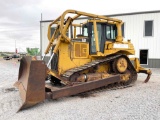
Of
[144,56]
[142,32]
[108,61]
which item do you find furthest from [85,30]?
[144,56]

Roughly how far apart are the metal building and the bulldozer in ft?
32.9

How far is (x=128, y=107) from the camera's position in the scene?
5.90 meters

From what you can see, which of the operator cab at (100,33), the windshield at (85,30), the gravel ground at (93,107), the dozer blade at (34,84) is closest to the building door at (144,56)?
the operator cab at (100,33)

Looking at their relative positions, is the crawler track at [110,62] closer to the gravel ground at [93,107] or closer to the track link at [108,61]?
the track link at [108,61]

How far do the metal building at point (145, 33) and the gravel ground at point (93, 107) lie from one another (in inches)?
456

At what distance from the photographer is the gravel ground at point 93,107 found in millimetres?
5297

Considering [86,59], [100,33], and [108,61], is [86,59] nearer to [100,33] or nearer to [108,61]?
[108,61]

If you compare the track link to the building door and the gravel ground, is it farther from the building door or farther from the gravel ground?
the building door

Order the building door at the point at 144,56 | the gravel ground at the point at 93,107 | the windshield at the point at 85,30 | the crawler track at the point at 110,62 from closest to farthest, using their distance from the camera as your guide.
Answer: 1. the gravel ground at the point at 93,107
2. the crawler track at the point at 110,62
3. the windshield at the point at 85,30
4. the building door at the point at 144,56

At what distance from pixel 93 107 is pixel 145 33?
14.4 metres

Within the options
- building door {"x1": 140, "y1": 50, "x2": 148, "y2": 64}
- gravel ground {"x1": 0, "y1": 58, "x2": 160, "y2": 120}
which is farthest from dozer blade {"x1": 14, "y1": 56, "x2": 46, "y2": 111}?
building door {"x1": 140, "y1": 50, "x2": 148, "y2": 64}

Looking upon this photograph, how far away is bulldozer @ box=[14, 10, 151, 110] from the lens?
289 inches

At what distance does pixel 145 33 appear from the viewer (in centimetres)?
1888

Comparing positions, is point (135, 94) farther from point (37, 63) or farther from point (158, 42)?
point (158, 42)
